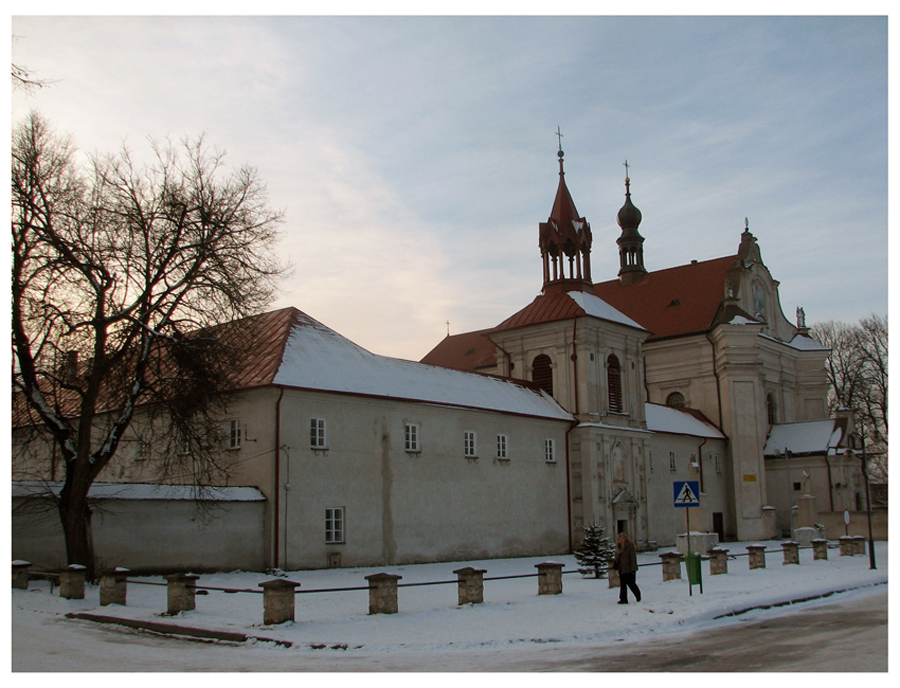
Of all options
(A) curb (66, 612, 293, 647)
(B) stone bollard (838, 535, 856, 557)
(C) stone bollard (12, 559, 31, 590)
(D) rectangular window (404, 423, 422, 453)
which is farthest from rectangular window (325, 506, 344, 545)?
(B) stone bollard (838, 535, 856, 557)

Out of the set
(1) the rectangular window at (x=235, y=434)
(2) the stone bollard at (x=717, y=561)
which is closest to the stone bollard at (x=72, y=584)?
(1) the rectangular window at (x=235, y=434)

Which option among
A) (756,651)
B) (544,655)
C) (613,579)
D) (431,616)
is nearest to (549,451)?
(613,579)

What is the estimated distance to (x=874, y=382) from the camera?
58.4 meters

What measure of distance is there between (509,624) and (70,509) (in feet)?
38.9

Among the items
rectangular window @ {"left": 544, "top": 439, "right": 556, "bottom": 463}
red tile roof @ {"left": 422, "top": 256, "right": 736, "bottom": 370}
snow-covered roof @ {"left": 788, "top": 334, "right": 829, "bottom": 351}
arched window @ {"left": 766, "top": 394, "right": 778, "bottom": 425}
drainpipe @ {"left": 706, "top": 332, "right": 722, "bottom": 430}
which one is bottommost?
rectangular window @ {"left": 544, "top": 439, "right": 556, "bottom": 463}

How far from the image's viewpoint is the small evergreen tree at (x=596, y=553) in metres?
26.3

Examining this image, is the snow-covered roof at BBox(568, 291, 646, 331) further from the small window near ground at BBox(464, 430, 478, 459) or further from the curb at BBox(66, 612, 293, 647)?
the curb at BBox(66, 612, 293, 647)

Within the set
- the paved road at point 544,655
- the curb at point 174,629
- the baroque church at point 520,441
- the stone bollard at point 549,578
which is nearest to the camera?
the paved road at point 544,655

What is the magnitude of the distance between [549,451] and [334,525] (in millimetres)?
12683

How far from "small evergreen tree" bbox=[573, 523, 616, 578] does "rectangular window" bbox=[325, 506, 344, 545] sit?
7.55 m

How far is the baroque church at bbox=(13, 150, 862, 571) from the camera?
27.0m

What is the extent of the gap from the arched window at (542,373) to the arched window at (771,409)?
19539mm

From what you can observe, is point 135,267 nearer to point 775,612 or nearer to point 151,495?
point 151,495

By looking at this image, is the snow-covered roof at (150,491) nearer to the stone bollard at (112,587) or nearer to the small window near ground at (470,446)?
the stone bollard at (112,587)
